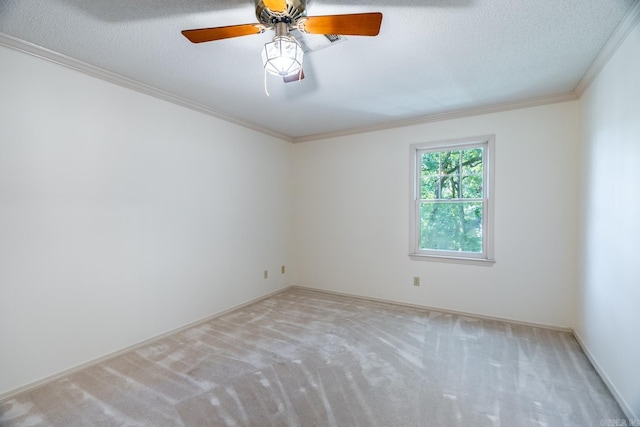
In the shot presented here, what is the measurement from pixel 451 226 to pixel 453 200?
1.10 feet

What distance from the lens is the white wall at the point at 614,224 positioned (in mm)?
1738

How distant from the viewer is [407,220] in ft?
12.5

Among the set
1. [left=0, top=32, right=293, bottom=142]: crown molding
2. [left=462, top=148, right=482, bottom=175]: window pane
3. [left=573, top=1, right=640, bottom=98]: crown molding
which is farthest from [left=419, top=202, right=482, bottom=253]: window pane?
[left=0, top=32, right=293, bottom=142]: crown molding

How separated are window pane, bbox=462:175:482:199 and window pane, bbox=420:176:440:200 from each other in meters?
0.33

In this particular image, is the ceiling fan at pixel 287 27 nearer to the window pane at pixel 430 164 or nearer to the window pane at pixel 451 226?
the window pane at pixel 430 164

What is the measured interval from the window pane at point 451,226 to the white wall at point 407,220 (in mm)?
220

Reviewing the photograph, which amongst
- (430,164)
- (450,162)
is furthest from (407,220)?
(450,162)

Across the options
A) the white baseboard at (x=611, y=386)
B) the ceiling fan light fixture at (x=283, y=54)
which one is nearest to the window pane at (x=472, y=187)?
the white baseboard at (x=611, y=386)

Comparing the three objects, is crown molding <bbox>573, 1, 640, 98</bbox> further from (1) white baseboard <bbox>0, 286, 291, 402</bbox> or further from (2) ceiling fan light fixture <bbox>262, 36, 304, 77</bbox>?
(1) white baseboard <bbox>0, 286, 291, 402</bbox>

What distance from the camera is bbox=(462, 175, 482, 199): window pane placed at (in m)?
3.45

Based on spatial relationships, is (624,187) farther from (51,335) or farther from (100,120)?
(51,335)

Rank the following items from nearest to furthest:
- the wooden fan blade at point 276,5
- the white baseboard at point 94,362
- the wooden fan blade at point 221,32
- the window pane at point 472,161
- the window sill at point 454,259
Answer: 1. the wooden fan blade at point 276,5
2. the wooden fan blade at point 221,32
3. the white baseboard at point 94,362
4. the window sill at point 454,259
5. the window pane at point 472,161

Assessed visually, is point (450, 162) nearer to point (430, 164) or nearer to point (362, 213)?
point (430, 164)

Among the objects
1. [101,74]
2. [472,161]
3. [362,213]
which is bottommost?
[362,213]
